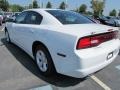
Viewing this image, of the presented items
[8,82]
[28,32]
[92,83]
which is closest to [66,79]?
[92,83]

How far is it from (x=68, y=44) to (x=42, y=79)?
1.20 metres

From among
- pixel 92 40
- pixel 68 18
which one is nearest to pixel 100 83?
pixel 92 40

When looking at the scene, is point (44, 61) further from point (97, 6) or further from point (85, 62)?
point (97, 6)

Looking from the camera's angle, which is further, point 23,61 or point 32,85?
point 23,61

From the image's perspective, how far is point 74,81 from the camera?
4477 millimetres

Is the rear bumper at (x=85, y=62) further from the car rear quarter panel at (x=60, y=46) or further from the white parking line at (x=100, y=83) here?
the white parking line at (x=100, y=83)

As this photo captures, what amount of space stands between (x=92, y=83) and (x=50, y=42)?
124 centimetres

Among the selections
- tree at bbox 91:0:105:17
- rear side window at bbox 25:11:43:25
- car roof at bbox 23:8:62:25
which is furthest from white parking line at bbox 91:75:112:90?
tree at bbox 91:0:105:17

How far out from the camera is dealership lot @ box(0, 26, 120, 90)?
4.24m

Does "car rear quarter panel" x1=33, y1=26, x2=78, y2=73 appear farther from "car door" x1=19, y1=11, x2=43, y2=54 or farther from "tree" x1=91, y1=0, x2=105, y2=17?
"tree" x1=91, y1=0, x2=105, y2=17

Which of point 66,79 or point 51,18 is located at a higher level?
point 51,18

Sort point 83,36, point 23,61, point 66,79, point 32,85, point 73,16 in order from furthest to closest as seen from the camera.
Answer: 1. point 23,61
2. point 73,16
3. point 66,79
4. point 32,85
5. point 83,36

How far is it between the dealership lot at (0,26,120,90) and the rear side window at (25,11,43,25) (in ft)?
3.69

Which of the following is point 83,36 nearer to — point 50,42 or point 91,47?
point 91,47
